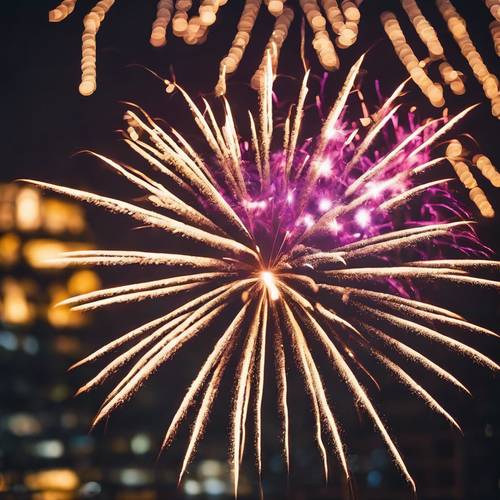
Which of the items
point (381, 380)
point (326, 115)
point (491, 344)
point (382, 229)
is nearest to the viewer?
point (326, 115)

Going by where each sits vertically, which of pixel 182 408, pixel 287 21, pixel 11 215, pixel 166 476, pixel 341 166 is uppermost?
pixel 11 215

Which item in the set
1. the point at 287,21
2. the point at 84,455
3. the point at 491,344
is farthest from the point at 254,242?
the point at 84,455

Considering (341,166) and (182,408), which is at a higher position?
(341,166)

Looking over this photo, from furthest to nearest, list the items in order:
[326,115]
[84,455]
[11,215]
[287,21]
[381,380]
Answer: [11,215], [84,455], [381,380], [326,115], [287,21]

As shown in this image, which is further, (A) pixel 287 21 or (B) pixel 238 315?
(B) pixel 238 315

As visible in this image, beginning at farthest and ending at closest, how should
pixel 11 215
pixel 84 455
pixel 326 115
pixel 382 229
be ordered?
1. pixel 11 215
2. pixel 84 455
3. pixel 382 229
4. pixel 326 115

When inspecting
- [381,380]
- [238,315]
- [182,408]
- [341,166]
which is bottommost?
[381,380]

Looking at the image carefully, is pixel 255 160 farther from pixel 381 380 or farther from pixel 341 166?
pixel 381 380

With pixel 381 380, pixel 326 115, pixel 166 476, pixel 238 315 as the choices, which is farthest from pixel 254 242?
pixel 166 476

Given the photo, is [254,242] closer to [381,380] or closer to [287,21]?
[287,21]
